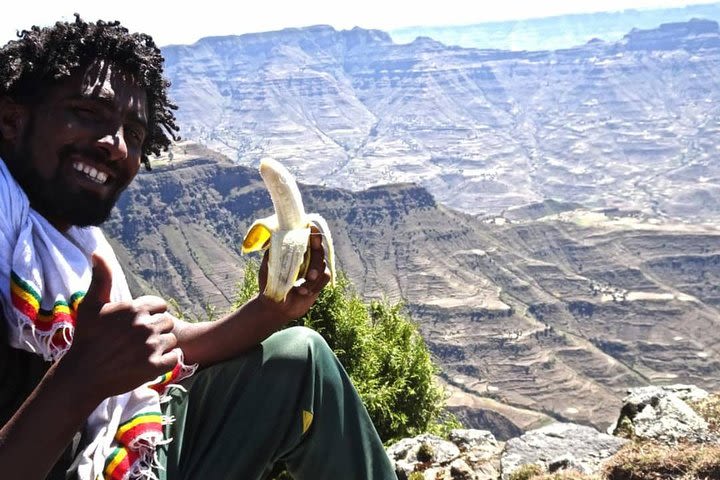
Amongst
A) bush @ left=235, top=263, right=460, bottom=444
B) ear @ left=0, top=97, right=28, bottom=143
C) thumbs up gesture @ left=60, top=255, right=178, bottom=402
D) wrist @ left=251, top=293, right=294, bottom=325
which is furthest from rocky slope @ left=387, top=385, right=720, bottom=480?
bush @ left=235, top=263, right=460, bottom=444

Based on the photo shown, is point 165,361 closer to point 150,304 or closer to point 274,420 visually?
point 150,304

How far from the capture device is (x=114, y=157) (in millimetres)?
3561

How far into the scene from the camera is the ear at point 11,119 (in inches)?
138

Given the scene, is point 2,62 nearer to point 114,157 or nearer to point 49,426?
point 114,157

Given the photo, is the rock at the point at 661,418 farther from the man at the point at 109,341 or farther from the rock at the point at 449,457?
the man at the point at 109,341

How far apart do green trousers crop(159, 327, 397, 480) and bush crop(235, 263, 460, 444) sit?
46.2 ft

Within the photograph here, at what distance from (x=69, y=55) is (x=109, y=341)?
66.2 inches

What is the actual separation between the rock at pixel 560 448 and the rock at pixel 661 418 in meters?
0.39

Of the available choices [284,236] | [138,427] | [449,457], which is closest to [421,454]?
[449,457]

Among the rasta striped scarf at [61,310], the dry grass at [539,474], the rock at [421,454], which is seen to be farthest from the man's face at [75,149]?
the rock at [421,454]

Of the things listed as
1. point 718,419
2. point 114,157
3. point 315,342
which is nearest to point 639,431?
point 718,419

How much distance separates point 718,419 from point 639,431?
85 centimetres

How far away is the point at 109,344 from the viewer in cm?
267

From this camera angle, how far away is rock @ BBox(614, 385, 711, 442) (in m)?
7.74
